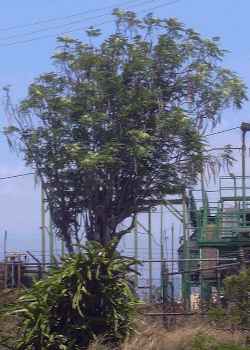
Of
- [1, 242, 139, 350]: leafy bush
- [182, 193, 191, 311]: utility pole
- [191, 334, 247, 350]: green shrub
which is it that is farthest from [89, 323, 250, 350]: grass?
[182, 193, 191, 311]: utility pole

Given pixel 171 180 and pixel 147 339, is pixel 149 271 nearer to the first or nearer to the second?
pixel 171 180

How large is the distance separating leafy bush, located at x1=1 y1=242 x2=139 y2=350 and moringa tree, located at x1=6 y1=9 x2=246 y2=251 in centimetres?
804

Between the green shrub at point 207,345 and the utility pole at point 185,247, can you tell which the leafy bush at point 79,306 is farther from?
the utility pole at point 185,247

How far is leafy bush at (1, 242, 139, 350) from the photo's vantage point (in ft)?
53.7

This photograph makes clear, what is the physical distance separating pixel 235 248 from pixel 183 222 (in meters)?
A: 1.75

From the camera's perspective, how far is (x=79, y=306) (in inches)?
645

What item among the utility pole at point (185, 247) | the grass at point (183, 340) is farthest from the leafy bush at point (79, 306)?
the utility pole at point (185, 247)

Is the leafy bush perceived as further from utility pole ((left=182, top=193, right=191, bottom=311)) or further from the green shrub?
utility pole ((left=182, top=193, right=191, bottom=311))

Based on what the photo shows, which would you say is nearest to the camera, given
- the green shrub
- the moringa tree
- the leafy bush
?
the green shrub

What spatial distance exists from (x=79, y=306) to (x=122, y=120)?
9564 mm

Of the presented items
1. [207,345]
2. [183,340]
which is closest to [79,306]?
[183,340]

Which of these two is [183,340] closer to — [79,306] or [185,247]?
[79,306]

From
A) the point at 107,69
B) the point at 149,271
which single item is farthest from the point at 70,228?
the point at 107,69

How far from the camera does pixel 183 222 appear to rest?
2866 centimetres
